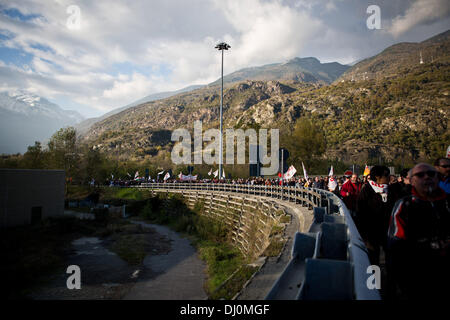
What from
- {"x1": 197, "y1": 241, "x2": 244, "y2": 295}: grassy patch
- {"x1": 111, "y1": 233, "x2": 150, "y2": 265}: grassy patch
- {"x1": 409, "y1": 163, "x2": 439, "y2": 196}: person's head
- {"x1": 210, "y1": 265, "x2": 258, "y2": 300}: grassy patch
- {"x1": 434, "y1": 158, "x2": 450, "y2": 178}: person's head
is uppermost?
{"x1": 434, "y1": 158, "x2": 450, "y2": 178}: person's head

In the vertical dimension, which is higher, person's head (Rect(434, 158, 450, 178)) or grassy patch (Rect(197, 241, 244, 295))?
person's head (Rect(434, 158, 450, 178))

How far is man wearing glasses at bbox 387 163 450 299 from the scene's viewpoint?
113 inches

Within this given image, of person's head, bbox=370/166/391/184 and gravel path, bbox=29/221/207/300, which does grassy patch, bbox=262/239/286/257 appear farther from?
gravel path, bbox=29/221/207/300

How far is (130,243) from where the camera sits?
2012cm

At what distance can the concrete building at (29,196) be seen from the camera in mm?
21688

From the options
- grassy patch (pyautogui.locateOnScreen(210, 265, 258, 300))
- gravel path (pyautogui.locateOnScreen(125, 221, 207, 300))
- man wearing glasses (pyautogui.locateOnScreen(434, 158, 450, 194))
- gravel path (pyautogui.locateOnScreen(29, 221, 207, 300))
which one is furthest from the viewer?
gravel path (pyautogui.locateOnScreen(29, 221, 207, 300))

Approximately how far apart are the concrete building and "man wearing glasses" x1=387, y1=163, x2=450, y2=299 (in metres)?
25.7

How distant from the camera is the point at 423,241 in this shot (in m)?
2.96

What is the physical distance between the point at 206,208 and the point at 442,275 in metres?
28.6

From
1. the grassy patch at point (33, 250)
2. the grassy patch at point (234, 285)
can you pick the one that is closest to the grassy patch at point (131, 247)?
the grassy patch at point (33, 250)

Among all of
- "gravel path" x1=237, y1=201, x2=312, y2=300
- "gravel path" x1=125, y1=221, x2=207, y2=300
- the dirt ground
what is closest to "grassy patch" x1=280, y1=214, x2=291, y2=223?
"gravel path" x1=237, y1=201, x2=312, y2=300

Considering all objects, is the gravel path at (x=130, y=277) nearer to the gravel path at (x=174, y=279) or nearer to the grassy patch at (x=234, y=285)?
the gravel path at (x=174, y=279)

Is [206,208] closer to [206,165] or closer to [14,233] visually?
[14,233]
